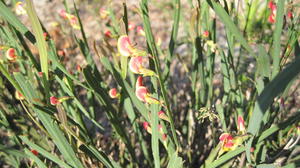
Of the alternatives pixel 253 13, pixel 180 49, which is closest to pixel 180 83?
pixel 180 49

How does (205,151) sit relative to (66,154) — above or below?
below

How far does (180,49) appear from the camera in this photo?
87.8 inches

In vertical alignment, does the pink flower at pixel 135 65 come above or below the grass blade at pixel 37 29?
below

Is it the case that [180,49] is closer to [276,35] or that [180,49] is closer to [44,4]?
[44,4]

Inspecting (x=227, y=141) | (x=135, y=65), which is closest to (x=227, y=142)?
(x=227, y=141)

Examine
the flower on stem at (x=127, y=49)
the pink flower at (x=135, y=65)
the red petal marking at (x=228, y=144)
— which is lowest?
the red petal marking at (x=228, y=144)

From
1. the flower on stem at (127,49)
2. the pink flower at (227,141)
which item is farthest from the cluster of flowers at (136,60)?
the pink flower at (227,141)

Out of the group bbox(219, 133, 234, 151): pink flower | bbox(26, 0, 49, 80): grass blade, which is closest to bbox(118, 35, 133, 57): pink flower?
bbox(26, 0, 49, 80): grass blade

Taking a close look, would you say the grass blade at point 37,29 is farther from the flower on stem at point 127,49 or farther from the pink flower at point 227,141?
the pink flower at point 227,141

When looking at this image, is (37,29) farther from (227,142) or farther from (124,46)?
(227,142)

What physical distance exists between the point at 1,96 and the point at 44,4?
1.82 m

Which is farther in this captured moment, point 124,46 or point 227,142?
point 227,142

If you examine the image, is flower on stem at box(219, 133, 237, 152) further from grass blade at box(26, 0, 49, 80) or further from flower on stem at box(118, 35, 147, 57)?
grass blade at box(26, 0, 49, 80)

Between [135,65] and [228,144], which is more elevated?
[135,65]
